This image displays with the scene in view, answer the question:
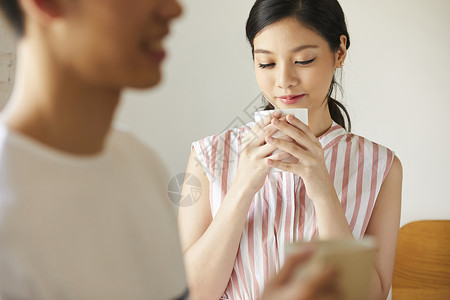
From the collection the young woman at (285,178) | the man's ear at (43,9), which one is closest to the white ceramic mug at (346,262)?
the man's ear at (43,9)

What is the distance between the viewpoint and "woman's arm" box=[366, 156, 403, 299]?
127 cm

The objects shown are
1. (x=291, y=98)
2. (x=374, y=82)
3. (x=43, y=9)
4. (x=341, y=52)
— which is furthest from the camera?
(x=374, y=82)

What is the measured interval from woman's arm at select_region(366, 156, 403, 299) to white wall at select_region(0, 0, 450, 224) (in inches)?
40.9

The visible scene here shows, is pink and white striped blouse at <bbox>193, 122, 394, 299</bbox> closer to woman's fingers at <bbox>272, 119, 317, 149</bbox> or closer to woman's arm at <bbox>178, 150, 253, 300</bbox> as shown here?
woman's arm at <bbox>178, 150, 253, 300</bbox>

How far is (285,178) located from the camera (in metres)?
1.31

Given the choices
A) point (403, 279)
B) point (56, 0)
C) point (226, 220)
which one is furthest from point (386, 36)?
point (56, 0)

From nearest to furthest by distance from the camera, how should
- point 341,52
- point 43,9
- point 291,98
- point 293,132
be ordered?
point 43,9 → point 293,132 → point 291,98 → point 341,52

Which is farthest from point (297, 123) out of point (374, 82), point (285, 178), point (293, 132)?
point (374, 82)

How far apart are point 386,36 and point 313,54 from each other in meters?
1.24

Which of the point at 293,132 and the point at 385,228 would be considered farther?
the point at 385,228

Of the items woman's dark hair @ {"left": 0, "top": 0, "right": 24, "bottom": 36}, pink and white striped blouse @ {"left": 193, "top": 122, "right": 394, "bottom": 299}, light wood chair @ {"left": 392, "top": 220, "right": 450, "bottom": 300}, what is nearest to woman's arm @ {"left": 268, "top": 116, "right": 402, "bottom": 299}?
pink and white striped blouse @ {"left": 193, "top": 122, "right": 394, "bottom": 299}

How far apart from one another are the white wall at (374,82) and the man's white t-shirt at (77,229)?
175 cm

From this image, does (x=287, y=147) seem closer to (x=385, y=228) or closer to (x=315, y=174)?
(x=315, y=174)

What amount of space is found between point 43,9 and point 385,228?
3.68ft
